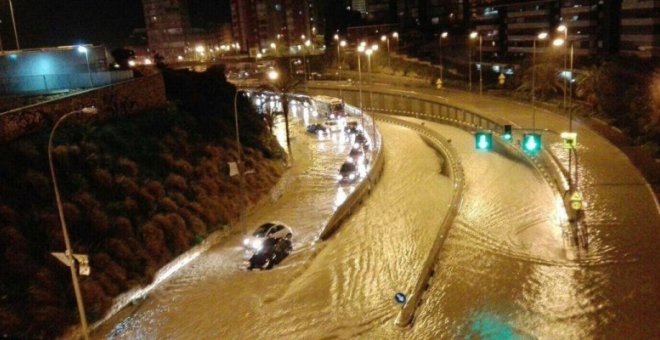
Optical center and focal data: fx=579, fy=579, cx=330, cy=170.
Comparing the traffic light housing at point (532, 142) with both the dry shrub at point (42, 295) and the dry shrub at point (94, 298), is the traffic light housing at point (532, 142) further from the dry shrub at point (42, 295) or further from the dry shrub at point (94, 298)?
the dry shrub at point (42, 295)

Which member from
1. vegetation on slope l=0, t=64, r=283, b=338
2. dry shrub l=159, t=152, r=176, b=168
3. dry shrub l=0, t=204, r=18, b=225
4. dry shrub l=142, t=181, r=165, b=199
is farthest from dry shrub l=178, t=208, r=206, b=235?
dry shrub l=0, t=204, r=18, b=225

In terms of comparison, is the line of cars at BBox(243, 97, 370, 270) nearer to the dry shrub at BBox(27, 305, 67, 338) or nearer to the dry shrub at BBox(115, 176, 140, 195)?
the dry shrub at BBox(115, 176, 140, 195)

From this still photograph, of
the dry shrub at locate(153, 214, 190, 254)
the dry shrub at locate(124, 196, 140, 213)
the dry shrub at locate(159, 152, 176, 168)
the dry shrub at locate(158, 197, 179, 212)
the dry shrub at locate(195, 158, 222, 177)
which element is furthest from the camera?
the dry shrub at locate(195, 158, 222, 177)

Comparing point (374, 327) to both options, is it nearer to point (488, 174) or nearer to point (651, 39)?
point (488, 174)

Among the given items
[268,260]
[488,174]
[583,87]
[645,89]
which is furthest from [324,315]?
[583,87]

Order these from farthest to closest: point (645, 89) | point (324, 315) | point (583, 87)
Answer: point (583, 87)
point (645, 89)
point (324, 315)

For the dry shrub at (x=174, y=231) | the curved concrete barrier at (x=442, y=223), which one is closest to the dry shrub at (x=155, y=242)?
the dry shrub at (x=174, y=231)
